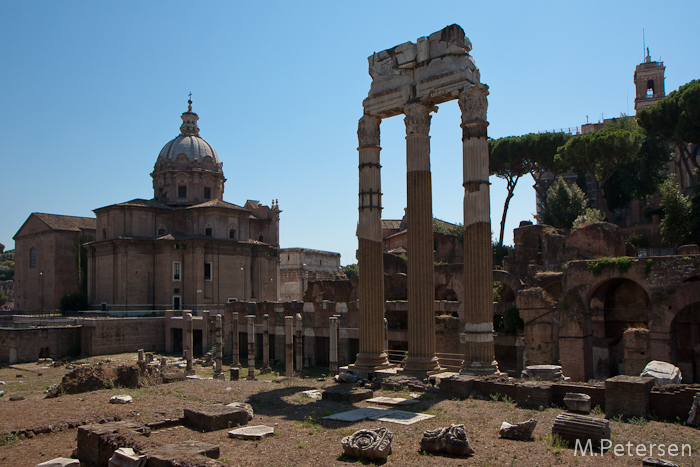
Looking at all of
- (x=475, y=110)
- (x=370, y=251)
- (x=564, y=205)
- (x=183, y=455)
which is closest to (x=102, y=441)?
(x=183, y=455)

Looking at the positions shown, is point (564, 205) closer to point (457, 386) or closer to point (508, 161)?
point (508, 161)

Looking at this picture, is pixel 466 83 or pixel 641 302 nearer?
pixel 466 83

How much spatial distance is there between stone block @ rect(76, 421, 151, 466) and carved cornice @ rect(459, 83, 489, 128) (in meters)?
8.90

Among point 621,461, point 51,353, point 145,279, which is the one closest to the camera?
point 621,461

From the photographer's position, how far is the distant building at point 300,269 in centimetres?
5823

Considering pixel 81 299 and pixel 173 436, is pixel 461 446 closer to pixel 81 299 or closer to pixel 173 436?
pixel 173 436

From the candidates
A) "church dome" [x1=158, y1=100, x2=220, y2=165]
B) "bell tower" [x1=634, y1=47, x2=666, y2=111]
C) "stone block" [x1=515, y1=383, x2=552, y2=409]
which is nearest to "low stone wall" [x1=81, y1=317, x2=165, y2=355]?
"church dome" [x1=158, y1=100, x2=220, y2=165]

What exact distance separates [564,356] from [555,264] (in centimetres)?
907

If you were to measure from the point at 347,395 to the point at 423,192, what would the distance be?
505 cm

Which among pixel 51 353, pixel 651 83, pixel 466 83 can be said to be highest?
pixel 651 83

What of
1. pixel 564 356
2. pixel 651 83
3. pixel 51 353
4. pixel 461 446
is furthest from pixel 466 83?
pixel 651 83

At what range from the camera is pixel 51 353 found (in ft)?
110

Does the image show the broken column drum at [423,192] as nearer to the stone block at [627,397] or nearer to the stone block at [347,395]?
the stone block at [347,395]

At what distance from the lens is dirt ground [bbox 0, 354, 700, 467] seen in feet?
23.6
